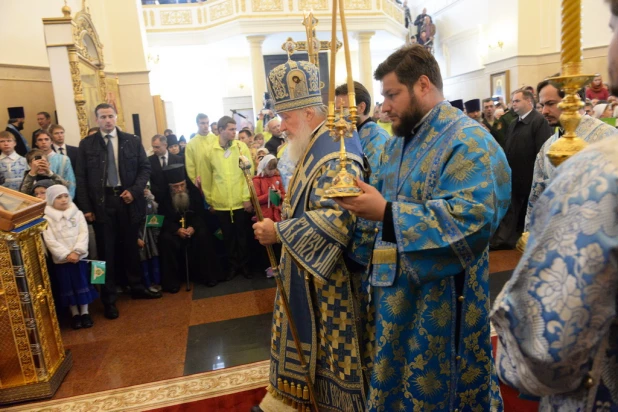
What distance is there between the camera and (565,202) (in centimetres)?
71

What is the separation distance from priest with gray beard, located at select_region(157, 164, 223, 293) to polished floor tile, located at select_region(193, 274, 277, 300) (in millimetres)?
103

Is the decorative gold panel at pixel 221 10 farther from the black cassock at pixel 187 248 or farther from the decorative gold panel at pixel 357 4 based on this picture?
the black cassock at pixel 187 248

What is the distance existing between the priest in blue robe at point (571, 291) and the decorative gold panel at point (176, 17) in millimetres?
16337

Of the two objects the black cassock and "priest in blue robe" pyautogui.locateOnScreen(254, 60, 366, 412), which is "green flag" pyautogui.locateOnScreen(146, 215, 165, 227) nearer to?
the black cassock

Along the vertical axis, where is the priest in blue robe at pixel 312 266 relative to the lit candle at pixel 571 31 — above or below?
below

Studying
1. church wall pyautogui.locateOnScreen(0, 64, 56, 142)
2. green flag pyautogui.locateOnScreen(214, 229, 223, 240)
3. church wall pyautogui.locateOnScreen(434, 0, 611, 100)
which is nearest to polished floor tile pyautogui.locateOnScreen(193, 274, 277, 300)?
green flag pyautogui.locateOnScreen(214, 229, 223, 240)

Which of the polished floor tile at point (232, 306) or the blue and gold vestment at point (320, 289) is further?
the polished floor tile at point (232, 306)

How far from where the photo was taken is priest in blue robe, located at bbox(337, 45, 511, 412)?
1.48 m

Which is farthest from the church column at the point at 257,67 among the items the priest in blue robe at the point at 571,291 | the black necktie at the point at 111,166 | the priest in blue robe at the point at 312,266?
the priest in blue robe at the point at 571,291

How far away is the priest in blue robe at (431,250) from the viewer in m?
1.48

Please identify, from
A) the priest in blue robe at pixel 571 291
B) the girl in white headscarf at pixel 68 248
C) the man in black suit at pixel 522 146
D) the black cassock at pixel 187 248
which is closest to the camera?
the priest in blue robe at pixel 571 291

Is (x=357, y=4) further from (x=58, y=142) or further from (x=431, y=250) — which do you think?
(x=431, y=250)

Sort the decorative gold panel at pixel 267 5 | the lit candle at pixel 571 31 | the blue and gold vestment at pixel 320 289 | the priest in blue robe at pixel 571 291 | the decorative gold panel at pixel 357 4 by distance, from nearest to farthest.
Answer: the priest in blue robe at pixel 571 291 → the lit candle at pixel 571 31 → the blue and gold vestment at pixel 320 289 → the decorative gold panel at pixel 267 5 → the decorative gold panel at pixel 357 4

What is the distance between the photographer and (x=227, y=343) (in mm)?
3455
